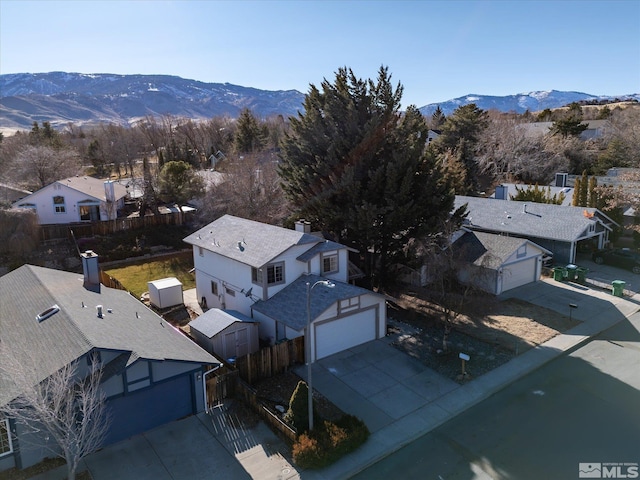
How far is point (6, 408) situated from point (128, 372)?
3544 mm

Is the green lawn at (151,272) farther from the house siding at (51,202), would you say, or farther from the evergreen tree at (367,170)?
the evergreen tree at (367,170)

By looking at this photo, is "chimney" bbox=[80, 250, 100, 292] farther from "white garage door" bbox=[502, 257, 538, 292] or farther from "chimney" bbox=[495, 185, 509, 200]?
"chimney" bbox=[495, 185, 509, 200]

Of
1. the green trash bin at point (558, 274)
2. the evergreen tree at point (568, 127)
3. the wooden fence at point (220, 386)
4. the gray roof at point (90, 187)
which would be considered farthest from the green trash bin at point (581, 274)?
the evergreen tree at point (568, 127)

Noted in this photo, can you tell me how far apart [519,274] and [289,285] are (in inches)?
684

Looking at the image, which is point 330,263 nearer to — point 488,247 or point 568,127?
point 488,247

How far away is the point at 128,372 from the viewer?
14680mm

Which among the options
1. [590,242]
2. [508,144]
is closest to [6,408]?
[590,242]

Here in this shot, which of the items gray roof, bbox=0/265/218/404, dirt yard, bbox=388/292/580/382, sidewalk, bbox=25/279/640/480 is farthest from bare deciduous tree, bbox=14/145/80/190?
sidewalk, bbox=25/279/640/480

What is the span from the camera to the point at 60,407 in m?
12.7

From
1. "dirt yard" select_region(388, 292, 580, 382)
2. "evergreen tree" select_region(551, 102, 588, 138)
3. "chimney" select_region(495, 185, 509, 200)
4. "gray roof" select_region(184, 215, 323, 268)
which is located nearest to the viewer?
"dirt yard" select_region(388, 292, 580, 382)

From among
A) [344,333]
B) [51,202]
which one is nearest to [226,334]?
[344,333]

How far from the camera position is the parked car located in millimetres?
34547

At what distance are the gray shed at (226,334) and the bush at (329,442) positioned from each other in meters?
7.44

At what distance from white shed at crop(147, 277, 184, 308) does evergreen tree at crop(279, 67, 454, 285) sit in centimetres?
945
